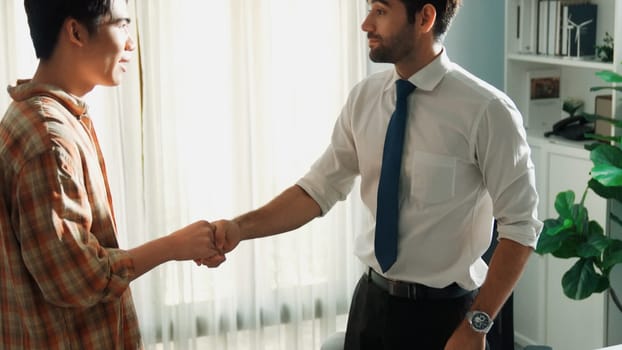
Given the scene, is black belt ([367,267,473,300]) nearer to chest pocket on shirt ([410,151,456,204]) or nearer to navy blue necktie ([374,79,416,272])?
navy blue necktie ([374,79,416,272])

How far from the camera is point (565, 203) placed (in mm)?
3494

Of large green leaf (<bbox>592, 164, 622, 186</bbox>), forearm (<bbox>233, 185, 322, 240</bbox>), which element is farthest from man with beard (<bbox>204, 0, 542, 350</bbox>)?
large green leaf (<bbox>592, 164, 622, 186</bbox>)

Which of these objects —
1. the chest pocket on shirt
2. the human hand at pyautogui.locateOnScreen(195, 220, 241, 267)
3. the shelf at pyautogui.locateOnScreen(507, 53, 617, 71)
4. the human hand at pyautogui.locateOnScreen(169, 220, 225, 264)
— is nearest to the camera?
the human hand at pyautogui.locateOnScreen(169, 220, 225, 264)

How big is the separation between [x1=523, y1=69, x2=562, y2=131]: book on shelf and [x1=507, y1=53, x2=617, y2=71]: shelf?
0.11 m

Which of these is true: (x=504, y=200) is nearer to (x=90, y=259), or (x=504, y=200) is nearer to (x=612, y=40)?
(x=90, y=259)

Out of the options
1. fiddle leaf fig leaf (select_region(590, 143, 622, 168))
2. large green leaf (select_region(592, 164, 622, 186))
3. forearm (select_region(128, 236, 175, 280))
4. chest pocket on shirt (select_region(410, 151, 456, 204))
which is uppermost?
chest pocket on shirt (select_region(410, 151, 456, 204))

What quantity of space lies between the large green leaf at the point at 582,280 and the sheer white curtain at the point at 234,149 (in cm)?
96

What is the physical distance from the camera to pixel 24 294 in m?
1.87

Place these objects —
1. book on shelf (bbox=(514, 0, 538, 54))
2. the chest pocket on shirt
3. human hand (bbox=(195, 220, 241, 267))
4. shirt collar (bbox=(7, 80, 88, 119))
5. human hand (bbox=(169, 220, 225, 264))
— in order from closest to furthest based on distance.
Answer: shirt collar (bbox=(7, 80, 88, 119))
human hand (bbox=(169, 220, 225, 264))
the chest pocket on shirt
human hand (bbox=(195, 220, 241, 267))
book on shelf (bbox=(514, 0, 538, 54))

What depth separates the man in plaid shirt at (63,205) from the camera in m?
1.81

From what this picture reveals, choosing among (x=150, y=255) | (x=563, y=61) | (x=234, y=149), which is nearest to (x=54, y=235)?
(x=150, y=255)

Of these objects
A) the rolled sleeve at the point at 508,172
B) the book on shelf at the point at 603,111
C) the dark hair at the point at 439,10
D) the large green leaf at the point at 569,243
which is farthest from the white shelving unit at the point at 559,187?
the rolled sleeve at the point at 508,172

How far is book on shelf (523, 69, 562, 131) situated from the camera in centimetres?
410

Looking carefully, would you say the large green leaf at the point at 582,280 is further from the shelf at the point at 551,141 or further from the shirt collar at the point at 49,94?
the shirt collar at the point at 49,94
